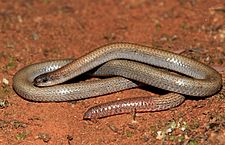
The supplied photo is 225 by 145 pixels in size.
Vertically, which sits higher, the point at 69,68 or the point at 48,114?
the point at 69,68

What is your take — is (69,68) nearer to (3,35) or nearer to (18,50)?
(18,50)

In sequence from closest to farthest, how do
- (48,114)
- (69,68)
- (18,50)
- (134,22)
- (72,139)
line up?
1. (72,139)
2. (48,114)
3. (69,68)
4. (18,50)
5. (134,22)

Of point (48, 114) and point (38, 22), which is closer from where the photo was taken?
point (48, 114)

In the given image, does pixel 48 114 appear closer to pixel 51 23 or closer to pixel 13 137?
pixel 13 137

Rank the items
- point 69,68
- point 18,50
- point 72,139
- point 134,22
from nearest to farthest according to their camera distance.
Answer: point 72,139, point 69,68, point 18,50, point 134,22

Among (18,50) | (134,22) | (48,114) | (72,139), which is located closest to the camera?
(72,139)

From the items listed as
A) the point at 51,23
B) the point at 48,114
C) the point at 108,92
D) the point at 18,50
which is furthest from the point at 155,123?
the point at 51,23

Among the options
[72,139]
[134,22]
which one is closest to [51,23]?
[134,22]
